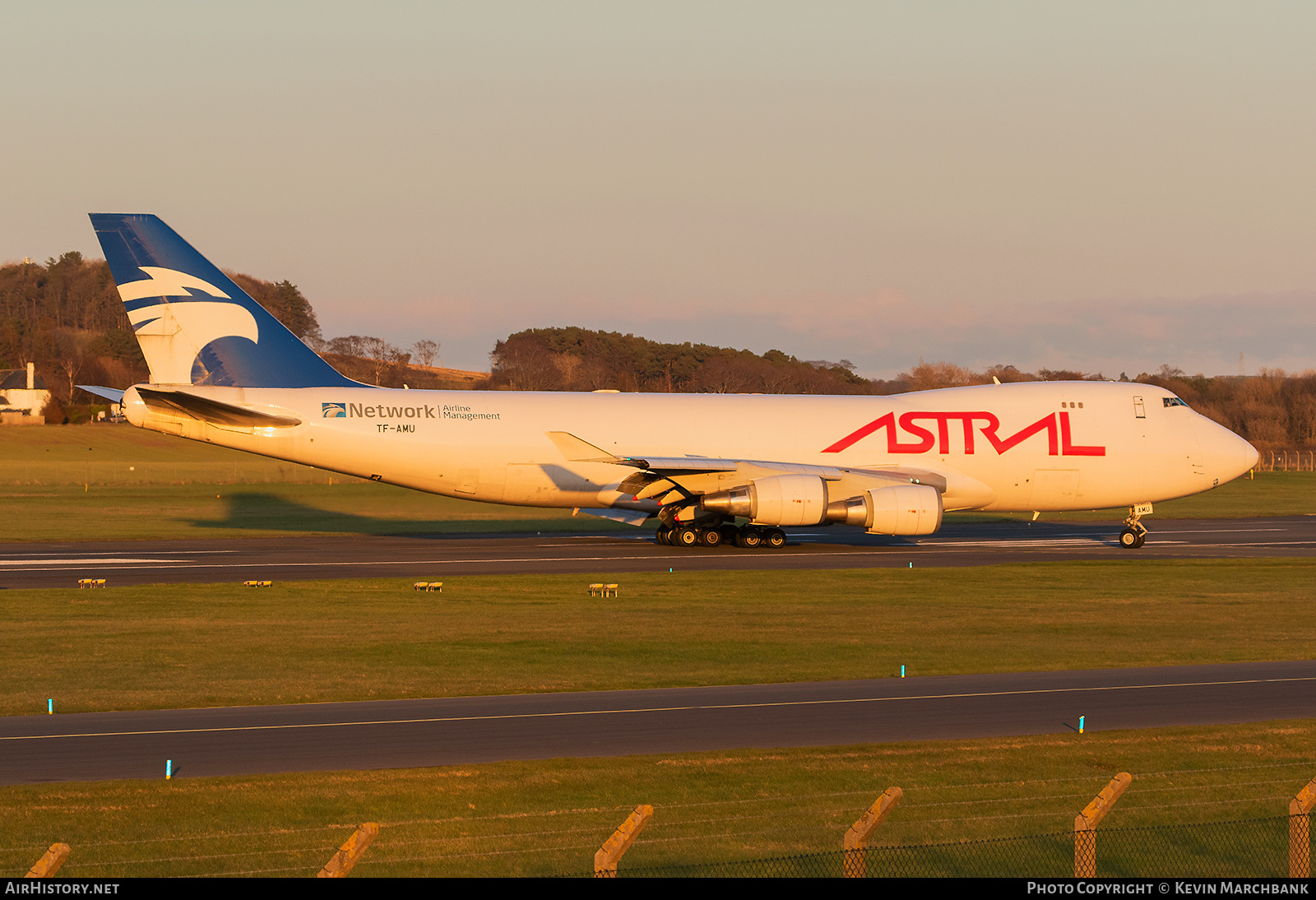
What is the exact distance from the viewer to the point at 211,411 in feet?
114

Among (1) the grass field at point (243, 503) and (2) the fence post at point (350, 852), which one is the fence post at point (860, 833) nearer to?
(2) the fence post at point (350, 852)

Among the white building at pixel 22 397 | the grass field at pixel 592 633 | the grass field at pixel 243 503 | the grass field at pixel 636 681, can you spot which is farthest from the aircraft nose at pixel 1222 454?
the white building at pixel 22 397

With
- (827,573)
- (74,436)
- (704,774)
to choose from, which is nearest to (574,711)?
(704,774)

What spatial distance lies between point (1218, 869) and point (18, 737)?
1233 cm

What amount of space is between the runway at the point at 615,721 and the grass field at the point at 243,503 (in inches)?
1111

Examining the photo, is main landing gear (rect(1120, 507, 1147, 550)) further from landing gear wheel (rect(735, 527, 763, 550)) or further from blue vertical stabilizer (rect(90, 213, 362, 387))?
blue vertical stabilizer (rect(90, 213, 362, 387))

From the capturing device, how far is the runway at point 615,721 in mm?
13219

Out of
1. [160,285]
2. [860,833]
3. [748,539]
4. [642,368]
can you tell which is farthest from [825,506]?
[642,368]

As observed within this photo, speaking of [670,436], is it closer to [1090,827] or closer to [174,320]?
[174,320]

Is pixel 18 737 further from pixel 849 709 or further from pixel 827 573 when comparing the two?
pixel 827 573

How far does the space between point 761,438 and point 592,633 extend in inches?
702

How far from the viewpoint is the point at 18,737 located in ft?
45.7
